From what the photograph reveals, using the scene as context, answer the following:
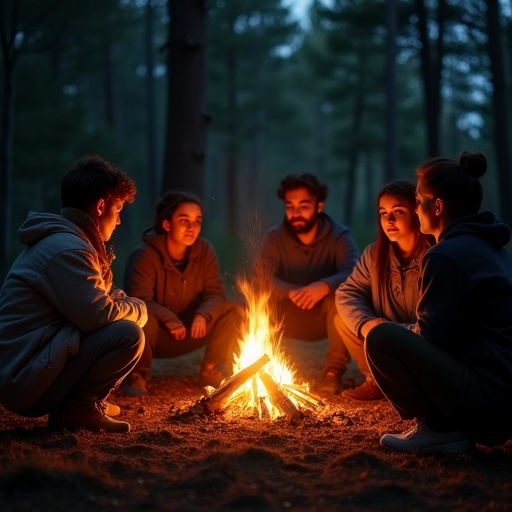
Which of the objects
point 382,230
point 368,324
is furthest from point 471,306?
point 382,230

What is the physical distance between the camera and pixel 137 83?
132 ft

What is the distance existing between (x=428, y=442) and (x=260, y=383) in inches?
61.4

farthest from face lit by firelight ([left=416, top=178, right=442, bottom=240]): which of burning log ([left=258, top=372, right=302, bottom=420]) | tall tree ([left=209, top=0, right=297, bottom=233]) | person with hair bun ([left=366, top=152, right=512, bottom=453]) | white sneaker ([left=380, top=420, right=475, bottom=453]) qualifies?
tall tree ([left=209, top=0, right=297, bottom=233])

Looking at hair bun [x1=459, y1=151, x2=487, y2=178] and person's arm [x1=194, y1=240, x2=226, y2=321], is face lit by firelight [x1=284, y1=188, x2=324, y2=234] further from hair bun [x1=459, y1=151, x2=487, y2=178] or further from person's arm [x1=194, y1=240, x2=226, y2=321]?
hair bun [x1=459, y1=151, x2=487, y2=178]

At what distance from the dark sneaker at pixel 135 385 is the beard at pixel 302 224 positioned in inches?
74.3

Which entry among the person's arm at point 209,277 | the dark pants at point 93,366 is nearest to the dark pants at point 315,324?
the person's arm at point 209,277

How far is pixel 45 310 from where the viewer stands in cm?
394

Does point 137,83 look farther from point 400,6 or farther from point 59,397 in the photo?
point 59,397

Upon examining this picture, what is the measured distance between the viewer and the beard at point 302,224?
20.1 feet

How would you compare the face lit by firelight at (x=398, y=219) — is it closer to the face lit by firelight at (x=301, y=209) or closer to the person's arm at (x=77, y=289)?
the face lit by firelight at (x=301, y=209)

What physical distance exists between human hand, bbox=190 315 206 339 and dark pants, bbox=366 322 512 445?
2121 mm

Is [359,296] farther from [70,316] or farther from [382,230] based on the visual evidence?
[70,316]

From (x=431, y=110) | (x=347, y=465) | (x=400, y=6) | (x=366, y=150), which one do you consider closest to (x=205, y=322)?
(x=347, y=465)

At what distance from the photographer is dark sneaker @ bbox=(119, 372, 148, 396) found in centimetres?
540
